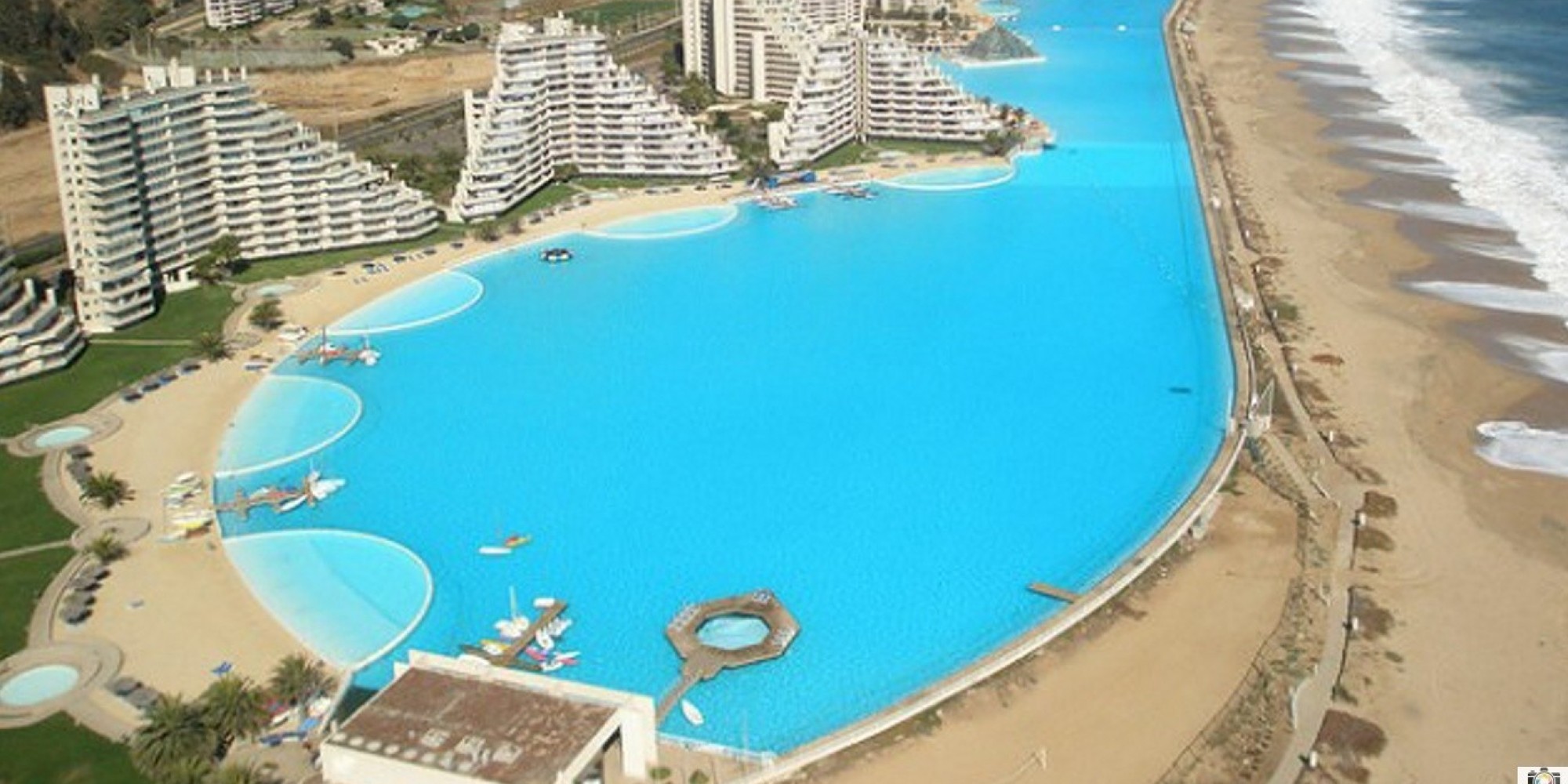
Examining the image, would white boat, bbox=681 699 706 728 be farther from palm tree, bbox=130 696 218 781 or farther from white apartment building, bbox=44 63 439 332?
white apartment building, bbox=44 63 439 332

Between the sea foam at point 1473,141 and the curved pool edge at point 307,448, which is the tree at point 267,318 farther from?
the sea foam at point 1473,141

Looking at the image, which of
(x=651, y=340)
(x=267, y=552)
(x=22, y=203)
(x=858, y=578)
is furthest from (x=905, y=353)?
(x=22, y=203)

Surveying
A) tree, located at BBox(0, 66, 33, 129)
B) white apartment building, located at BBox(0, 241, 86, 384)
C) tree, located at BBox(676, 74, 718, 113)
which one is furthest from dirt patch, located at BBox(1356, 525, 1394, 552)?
tree, located at BBox(0, 66, 33, 129)

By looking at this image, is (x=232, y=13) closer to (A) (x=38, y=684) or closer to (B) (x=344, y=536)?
(B) (x=344, y=536)

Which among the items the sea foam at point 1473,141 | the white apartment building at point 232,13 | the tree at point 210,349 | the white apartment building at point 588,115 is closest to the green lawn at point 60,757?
the tree at point 210,349

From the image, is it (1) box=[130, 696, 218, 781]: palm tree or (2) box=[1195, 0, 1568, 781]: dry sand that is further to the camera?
(2) box=[1195, 0, 1568, 781]: dry sand

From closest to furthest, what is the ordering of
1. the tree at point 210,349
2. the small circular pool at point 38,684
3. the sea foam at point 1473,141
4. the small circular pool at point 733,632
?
the small circular pool at point 38,684
the small circular pool at point 733,632
the tree at point 210,349
the sea foam at point 1473,141
